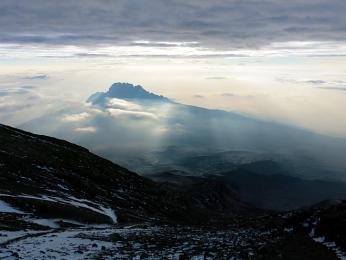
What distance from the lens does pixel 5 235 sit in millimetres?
32594

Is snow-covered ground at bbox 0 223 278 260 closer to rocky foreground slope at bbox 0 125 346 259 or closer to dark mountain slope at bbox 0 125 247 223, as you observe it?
rocky foreground slope at bbox 0 125 346 259

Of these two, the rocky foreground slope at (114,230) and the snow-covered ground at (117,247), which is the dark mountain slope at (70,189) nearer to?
the rocky foreground slope at (114,230)

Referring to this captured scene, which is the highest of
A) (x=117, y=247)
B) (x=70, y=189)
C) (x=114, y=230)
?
(x=117, y=247)

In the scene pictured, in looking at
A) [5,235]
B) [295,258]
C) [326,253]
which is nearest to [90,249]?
[5,235]

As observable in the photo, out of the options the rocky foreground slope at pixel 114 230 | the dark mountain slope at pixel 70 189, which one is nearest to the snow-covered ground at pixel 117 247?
the rocky foreground slope at pixel 114 230

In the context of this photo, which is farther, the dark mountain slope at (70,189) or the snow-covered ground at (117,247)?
the dark mountain slope at (70,189)

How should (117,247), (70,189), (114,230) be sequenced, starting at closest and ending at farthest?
(117,247) < (114,230) < (70,189)

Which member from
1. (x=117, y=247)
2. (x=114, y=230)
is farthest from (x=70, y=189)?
(x=117, y=247)

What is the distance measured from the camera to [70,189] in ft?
269

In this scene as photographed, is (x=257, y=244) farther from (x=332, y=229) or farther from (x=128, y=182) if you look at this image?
(x=128, y=182)

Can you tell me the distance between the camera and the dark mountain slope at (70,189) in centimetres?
5648

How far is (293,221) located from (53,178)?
60847 millimetres

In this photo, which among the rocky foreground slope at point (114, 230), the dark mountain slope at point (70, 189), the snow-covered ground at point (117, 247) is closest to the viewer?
the snow-covered ground at point (117, 247)

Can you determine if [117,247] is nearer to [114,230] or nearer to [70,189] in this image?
[114,230]
